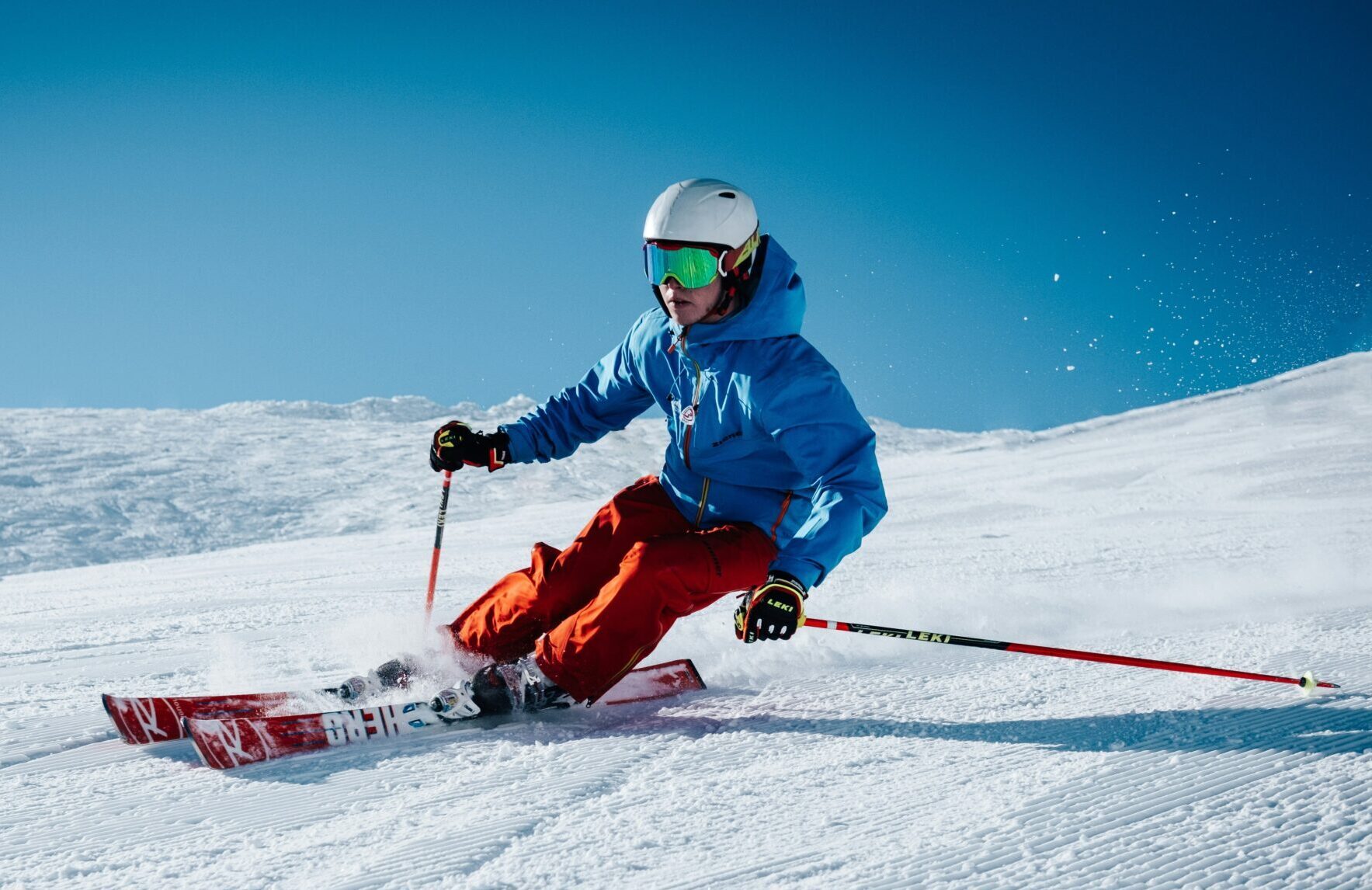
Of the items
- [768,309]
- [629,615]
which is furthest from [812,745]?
[768,309]

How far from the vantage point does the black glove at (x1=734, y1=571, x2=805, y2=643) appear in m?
2.61

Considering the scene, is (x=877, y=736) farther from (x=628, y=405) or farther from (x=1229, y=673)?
(x=628, y=405)

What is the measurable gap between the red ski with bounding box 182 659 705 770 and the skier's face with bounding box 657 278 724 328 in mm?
1414

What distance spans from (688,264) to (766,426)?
56cm

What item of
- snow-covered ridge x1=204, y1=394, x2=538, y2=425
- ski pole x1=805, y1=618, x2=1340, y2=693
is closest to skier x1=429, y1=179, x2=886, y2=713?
ski pole x1=805, y1=618, x2=1340, y2=693

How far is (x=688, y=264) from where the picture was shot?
3.10 m

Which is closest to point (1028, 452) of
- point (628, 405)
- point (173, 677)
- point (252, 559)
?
point (252, 559)

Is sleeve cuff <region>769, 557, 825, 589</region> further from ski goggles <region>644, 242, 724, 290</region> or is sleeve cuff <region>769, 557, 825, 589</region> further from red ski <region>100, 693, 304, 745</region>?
red ski <region>100, 693, 304, 745</region>

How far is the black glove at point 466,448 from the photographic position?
378cm

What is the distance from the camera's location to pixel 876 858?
1847mm

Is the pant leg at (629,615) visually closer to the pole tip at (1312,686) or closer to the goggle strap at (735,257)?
the goggle strap at (735,257)

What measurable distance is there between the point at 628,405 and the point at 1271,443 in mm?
11644

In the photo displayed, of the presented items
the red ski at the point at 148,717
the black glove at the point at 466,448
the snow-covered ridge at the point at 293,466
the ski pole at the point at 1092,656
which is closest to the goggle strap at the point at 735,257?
the ski pole at the point at 1092,656

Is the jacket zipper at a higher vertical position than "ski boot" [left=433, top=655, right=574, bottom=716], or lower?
higher
